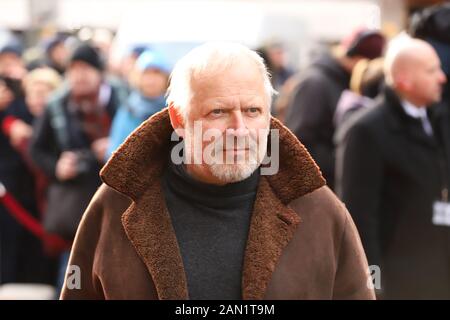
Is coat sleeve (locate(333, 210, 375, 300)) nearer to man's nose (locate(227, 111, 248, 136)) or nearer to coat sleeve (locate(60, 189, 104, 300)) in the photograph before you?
man's nose (locate(227, 111, 248, 136))

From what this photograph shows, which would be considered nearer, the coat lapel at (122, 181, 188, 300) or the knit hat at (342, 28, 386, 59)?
the coat lapel at (122, 181, 188, 300)

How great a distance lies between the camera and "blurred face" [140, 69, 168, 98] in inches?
A: 256

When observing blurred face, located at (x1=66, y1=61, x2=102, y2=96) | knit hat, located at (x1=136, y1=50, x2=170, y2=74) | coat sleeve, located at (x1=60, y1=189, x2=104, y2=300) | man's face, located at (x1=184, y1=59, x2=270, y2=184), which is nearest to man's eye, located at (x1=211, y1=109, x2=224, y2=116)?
man's face, located at (x1=184, y1=59, x2=270, y2=184)

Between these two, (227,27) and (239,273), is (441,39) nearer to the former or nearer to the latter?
(239,273)

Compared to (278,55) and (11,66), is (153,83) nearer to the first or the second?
(11,66)

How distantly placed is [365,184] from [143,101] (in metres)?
1.81

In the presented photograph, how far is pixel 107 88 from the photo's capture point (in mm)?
7238

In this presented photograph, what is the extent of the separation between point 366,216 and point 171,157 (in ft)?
7.10

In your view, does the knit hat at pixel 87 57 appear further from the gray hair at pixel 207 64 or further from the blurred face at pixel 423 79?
the gray hair at pixel 207 64

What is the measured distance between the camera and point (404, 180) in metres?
5.18

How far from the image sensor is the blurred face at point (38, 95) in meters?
8.06

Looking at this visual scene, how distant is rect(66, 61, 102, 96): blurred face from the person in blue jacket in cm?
26

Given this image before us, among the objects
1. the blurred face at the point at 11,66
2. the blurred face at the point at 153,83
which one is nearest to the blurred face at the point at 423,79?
the blurred face at the point at 153,83
